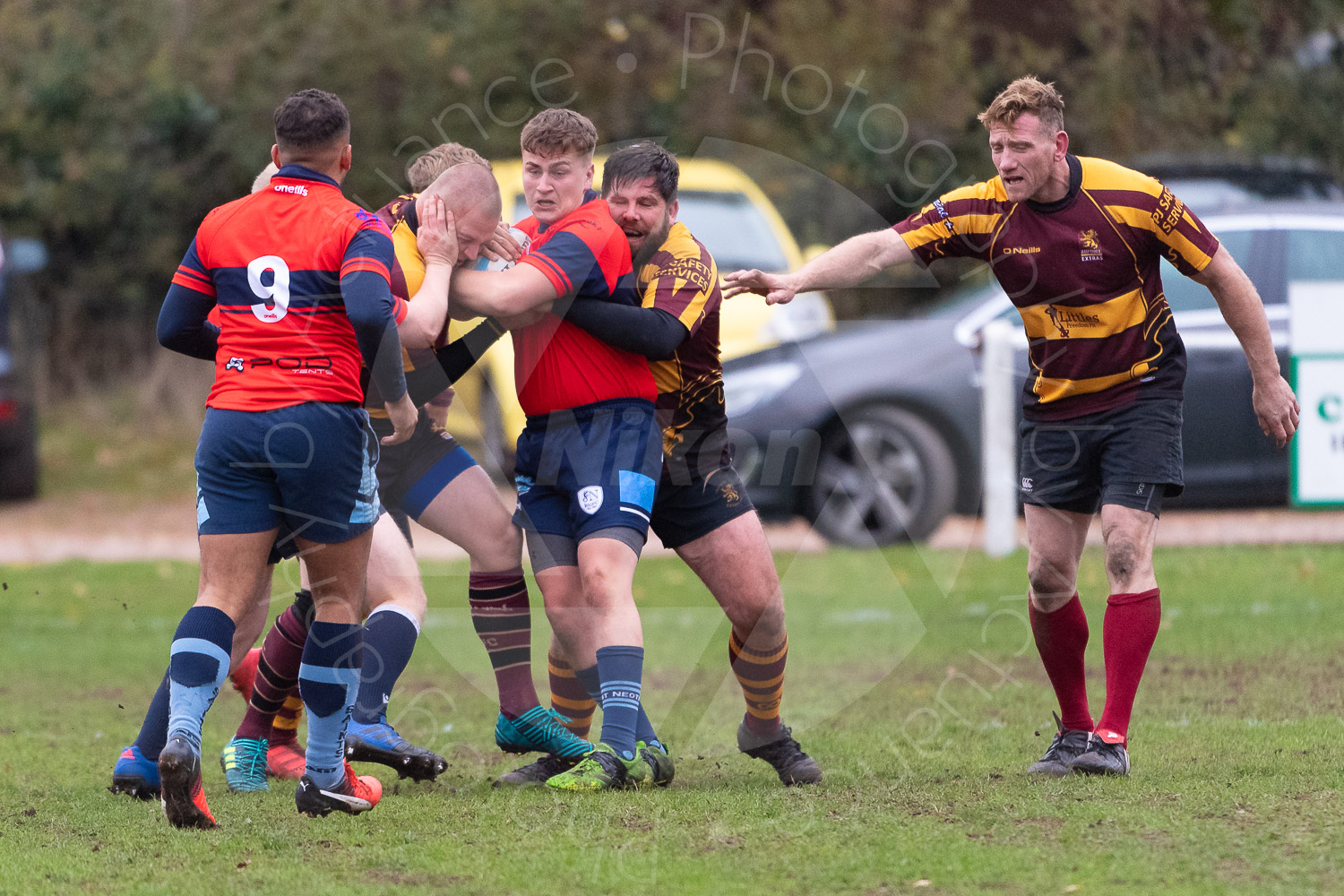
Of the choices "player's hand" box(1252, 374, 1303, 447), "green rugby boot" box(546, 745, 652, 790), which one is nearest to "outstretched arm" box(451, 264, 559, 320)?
"green rugby boot" box(546, 745, 652, 790)

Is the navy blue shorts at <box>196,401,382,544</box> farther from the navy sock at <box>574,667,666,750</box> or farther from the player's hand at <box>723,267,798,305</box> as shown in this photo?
the player's hand at <box>723,267,798,305</box>

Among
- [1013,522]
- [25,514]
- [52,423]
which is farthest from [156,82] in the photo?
[1013,522]

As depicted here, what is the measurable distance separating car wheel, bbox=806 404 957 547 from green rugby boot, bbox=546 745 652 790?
5500mm

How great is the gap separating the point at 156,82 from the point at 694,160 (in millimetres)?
5296

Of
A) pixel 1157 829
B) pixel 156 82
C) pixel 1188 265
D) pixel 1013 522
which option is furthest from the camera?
pixel 156 82

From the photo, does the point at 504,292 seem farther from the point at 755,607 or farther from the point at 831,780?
the point at 831,780

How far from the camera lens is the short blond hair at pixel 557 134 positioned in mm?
4891

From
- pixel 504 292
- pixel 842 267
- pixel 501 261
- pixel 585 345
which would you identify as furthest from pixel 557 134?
pixel 842 267

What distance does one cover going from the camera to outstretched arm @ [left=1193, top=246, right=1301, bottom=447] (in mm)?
5043

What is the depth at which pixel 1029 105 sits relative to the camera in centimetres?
504

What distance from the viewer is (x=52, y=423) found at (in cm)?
1542

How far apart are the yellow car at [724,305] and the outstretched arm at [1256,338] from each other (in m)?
5.73

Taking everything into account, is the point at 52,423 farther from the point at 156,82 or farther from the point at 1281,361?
the point at 1281,361

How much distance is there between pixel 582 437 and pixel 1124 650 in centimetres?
185
